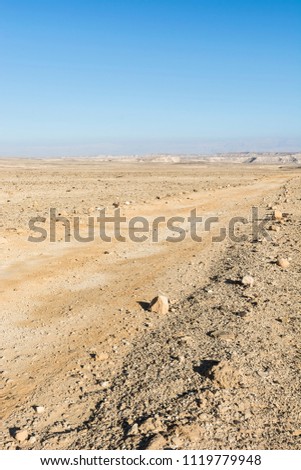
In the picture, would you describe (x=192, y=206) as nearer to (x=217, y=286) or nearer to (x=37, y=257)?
(x=37, y=257)

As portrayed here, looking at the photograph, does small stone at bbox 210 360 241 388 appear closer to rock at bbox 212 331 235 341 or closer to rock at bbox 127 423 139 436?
rock at bbox 212 331 235 341

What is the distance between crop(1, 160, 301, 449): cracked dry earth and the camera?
365 centimetres

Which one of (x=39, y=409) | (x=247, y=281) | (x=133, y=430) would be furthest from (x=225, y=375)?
(x=247, y=281)

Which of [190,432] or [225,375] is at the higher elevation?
[225,375]

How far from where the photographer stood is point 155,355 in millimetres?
4965

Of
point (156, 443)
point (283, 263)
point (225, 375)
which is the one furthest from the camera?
point (283, 263)

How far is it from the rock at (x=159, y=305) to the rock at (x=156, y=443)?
9.25 feet

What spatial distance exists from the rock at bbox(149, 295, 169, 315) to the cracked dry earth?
0.32ft

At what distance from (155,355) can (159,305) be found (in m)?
1.41

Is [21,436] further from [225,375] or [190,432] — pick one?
[225,375]

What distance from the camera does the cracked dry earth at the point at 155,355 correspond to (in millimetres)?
3654

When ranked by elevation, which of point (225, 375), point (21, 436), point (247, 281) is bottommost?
point (21, 436)

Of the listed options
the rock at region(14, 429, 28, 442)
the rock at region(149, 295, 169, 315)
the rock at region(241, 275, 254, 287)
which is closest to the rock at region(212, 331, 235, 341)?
the rock at region(149, 295, 169, 315)

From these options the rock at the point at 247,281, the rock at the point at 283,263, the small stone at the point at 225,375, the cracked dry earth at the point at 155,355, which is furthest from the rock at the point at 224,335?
the rock at the point at 283,263
